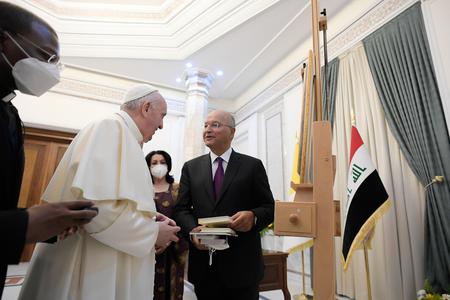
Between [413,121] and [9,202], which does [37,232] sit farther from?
[413,121]

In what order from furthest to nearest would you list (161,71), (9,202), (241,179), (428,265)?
(161,71) → (428,265) → (241,179) → (9,202)

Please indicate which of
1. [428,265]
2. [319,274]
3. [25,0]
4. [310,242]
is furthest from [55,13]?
[428,265]

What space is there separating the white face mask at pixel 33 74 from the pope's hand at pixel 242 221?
3.46 ft

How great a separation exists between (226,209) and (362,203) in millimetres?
1727

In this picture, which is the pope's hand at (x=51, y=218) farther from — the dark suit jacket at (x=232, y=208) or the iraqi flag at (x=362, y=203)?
the iraqi flag at (x=362, y=203)

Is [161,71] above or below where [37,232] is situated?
above

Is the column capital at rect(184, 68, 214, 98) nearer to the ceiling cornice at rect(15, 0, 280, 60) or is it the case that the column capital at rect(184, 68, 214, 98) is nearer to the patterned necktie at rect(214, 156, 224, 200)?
the ceiling cornice at rect(15, 0, 280, 60)

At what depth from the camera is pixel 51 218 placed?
0.78 m

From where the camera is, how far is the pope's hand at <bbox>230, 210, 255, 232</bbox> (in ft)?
4.85

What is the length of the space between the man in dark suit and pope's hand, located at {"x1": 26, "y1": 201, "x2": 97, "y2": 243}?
0.79 meters

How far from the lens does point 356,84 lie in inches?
154

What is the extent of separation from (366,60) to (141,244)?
3.91 meters

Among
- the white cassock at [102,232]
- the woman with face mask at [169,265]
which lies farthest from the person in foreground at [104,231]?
the woman with face mask at [169,265]

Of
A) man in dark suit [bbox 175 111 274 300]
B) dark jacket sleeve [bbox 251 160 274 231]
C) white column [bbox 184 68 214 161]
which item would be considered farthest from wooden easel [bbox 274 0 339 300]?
white column [bbox 184 68 214 161]
